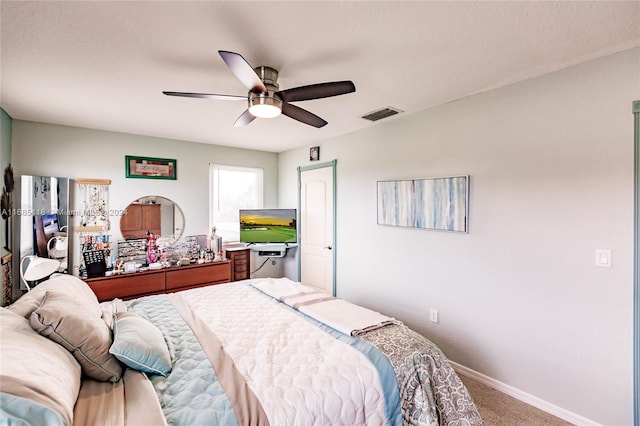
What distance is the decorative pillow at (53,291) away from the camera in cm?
145

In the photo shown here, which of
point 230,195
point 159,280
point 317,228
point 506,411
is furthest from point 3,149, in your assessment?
point 506,411

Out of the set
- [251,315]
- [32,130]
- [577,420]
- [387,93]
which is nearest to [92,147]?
[32,130]

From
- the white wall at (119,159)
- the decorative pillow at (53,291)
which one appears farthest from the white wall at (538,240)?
the white wall at (119,159)

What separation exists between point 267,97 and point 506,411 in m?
2.71

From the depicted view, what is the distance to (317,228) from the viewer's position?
430 cm

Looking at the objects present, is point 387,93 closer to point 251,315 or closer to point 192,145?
point 251,315

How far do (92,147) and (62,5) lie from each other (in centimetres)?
252

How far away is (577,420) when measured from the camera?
1967mm

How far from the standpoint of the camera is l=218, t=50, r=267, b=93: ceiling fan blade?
142cm

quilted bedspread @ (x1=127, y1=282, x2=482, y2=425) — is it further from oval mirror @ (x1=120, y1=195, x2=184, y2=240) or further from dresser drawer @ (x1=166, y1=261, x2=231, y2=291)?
oval mirror @ (x1=120, y1=195, x2=184, y2=240)

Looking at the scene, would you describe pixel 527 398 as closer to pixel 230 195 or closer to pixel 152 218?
pixel 230 195

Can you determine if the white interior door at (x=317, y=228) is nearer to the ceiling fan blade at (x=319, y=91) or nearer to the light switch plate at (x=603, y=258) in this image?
the ceiling fan blade at (x=319, y=91)

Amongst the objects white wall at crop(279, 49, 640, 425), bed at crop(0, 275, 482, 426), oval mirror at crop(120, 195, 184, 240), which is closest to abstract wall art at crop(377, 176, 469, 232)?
white wall at crop(279, 49, 640, 425)

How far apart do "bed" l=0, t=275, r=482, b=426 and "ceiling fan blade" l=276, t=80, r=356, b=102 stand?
145 cm
